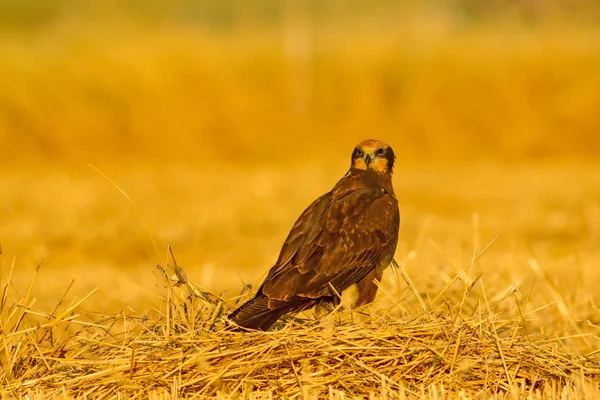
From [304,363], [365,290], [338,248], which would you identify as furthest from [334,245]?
[304,363]

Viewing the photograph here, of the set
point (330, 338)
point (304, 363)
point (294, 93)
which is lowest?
point (304, 363)

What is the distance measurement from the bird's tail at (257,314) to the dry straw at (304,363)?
140 millimetres

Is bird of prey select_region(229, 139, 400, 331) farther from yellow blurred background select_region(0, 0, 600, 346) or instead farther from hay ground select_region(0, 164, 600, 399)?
yellow blurred background select_region(0, 0, 600, 346)

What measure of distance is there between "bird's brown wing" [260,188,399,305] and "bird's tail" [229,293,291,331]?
5cm

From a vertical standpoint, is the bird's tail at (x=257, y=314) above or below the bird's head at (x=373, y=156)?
below

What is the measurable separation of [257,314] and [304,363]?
1.56 ft

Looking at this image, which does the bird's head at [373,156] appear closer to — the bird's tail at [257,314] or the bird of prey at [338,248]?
the bird of prey at [338,248]

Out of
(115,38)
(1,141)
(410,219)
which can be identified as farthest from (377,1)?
(410,219)

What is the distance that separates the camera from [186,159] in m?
24.5

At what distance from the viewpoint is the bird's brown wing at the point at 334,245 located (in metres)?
4.96

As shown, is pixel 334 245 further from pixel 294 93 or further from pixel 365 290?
pixel 294 93

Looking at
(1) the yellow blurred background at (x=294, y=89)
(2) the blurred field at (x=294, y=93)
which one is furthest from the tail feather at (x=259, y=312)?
(1) the yellow blurred background at (x=294, y=89)

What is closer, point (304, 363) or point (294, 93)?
point (304, 363)

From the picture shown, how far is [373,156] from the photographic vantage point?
18.9 feet
